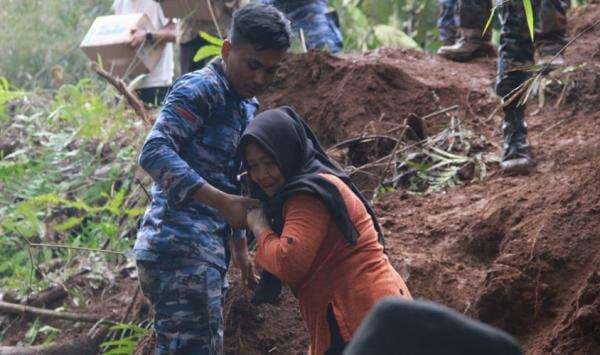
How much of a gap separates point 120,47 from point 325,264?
4.41m

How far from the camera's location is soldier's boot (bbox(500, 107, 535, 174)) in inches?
215

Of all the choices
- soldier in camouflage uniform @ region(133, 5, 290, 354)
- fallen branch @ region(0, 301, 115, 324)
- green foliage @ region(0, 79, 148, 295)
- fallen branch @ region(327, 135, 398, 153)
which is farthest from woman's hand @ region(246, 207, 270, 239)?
green foliage @ region(0, 79, 148, 295)

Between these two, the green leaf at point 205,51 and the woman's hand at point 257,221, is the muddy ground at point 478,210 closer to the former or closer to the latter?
the green leaf at point 205,51

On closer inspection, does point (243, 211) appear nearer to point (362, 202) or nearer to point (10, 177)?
point (362, 202)

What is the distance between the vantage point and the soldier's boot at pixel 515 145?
5473 millimetres

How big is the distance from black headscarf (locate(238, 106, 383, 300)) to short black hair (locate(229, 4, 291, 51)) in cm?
34

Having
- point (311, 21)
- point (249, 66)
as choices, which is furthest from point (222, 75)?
point (311, 21)

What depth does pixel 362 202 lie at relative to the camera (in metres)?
3.72

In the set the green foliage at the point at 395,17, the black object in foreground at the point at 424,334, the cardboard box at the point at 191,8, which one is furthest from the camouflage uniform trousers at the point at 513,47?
the green foliage at the point at 395,17

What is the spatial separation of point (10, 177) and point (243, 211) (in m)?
4.25

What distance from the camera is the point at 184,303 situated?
398 centimetres

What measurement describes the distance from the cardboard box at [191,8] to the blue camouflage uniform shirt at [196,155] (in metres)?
3.12

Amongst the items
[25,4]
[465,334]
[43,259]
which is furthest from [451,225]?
[25,4]

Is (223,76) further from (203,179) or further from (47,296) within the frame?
(47,296)
